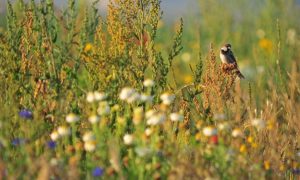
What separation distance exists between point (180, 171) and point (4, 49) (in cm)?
208

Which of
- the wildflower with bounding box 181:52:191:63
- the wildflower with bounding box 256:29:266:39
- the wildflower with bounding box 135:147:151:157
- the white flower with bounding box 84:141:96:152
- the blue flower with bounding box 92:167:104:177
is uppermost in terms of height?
the wildflower with bounding box 256:29:266:39

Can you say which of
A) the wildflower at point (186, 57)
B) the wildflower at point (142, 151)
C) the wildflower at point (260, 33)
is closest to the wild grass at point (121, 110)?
the wildflower at point (142, 151)

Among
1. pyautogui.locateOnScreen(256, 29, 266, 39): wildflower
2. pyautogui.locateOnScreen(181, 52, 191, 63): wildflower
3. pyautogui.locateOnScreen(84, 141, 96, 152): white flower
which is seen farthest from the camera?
pyautogui.locateOnScreen(256, 29, 266, 39): wildflower

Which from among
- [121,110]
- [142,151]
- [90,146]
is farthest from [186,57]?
[142,151]

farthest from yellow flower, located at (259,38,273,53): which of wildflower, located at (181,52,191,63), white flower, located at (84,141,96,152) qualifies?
white flower, located at (84,141,96,152)

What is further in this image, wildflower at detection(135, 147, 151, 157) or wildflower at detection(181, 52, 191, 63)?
wildflower at detection(181, 52, 191, 63)

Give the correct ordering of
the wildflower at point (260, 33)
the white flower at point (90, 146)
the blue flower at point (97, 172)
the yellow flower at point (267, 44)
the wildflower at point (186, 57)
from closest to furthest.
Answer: the blue flower at point (97, 172) < the white flower at point (90, 146) < the yellow flower at point (267, 44) < the wildflower at point (186, 57) < the wildflower at point (260, 33)

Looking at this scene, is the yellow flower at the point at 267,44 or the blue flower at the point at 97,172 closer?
the blue flower at the point at 97,172

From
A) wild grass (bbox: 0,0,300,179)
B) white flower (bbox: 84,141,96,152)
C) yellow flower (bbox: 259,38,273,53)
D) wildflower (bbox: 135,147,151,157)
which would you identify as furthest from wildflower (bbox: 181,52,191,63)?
wildflower (bbox: 135,147,151,157)

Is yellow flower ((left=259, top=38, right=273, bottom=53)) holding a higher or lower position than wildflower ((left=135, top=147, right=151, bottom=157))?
higher

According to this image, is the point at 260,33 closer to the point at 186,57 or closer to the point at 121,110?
the point at 186,57

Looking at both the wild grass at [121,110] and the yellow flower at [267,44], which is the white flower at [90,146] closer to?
the wild grass at [121,110]

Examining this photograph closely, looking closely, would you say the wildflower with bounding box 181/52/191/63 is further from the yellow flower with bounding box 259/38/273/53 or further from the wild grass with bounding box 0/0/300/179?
the wild grass with bounding box 0/0/300/179

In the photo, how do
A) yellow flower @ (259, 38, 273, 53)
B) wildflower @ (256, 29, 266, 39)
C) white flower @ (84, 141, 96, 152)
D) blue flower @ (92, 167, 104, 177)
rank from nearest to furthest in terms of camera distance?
blue flower @ (92, 167, 104, 177) < white flower @ (84, 141, 96, 152) < yellow flower @ (259, 38, 273, 53) < wildflower @ (256, 29, 266, 39)
